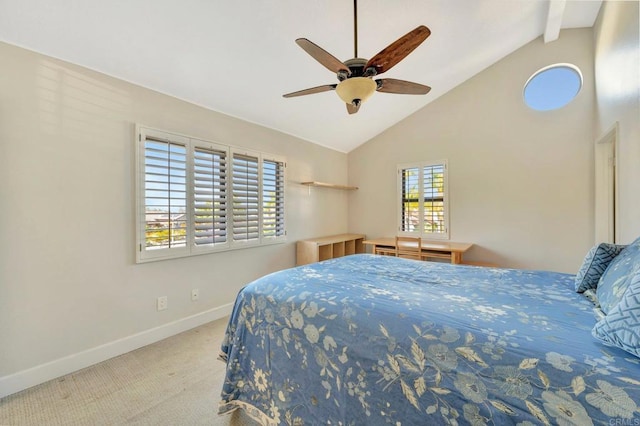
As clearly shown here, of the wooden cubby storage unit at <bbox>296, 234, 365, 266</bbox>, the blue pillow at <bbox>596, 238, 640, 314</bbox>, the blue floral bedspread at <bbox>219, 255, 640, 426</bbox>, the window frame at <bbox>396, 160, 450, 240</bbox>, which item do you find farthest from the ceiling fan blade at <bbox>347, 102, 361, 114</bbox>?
the window frame at <bbox>396, 160, 450, 240</bbox>

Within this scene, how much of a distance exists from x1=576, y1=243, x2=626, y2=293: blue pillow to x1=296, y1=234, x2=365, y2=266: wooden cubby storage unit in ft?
9.10

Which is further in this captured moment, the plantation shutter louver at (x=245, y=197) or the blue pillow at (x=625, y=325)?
the plantation shutter louver at (x=245, y=197)

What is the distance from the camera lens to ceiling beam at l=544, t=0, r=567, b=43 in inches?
105

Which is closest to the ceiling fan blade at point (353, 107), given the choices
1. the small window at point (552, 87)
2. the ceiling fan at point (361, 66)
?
the ceiling fan at point (361, 66)

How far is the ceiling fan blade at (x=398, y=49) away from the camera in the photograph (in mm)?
1413

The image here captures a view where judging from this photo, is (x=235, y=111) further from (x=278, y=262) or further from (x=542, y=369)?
(x=542, y=369)

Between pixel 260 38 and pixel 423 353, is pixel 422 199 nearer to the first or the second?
pixel 260 38

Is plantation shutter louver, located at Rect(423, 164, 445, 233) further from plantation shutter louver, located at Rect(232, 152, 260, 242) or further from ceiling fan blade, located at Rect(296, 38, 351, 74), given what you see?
ceiling fan blade, located at Rect(296, 38, 351, 74)

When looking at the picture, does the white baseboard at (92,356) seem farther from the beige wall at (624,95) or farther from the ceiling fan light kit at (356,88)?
the beige wall at (624,95)

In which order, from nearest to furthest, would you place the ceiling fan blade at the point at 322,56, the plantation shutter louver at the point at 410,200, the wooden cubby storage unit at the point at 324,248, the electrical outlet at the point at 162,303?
1. the ceiling fan blade at the point at 322,56
2. the electrical outlet at the point at 162,303
3. the wooden cubby storage unit at the point at 324,248
4. the plantation shutter louver at the point at 410,200

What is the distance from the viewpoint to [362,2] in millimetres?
2172

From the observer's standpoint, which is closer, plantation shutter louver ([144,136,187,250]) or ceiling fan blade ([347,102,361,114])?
ceiling fan blade ([347,102,361,114])

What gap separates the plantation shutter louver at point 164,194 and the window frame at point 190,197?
0.02 meters

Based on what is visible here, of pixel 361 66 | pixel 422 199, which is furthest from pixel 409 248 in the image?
pixel 361 66
